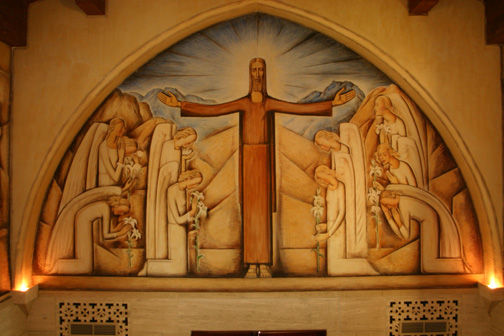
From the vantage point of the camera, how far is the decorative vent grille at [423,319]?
10.8 ft

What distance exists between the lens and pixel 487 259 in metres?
3.31

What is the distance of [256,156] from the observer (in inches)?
133

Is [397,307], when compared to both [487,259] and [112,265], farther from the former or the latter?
[112,265]

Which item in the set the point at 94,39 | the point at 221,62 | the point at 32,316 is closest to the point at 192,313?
the point at 32,316

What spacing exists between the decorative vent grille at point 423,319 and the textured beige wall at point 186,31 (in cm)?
104

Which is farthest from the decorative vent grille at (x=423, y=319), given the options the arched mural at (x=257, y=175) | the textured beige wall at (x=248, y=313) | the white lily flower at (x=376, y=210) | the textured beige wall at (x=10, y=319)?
the textured beige wall at (x=10, y=319)

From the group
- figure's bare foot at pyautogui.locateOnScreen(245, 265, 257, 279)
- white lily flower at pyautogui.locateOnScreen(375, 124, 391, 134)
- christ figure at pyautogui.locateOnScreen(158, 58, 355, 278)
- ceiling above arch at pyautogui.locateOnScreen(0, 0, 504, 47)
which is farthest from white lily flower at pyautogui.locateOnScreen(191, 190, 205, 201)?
ceiling above arch at pyautogui.locateOnScreen(0, 0, 504, 47)

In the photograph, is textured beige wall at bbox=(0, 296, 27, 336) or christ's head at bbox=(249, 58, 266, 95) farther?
christ's head at bbox=(249, 58, 266, 95)

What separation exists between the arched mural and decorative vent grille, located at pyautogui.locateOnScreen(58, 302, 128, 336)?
34cm

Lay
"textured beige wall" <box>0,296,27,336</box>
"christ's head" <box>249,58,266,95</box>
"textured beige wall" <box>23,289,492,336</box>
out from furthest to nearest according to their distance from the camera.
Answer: "christ's head" <box>249,58,266,95</box> → "textured beige wall" <box>23,289,492,336</box> → "textured beige wall" <box>0,296,27,336</box>

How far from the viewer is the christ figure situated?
3342 millimetres

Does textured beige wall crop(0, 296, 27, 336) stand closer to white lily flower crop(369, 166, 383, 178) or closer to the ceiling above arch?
the ceiling above arch

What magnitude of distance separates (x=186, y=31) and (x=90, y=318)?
3.00 metres

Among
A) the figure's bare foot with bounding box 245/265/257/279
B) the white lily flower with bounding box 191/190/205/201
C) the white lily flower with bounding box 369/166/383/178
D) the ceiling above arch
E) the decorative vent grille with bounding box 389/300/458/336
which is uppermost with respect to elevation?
the ceiling above arch
